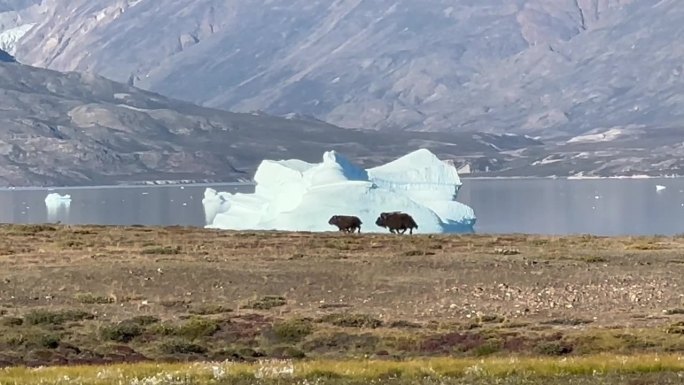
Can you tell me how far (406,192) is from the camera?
95688 millimetres

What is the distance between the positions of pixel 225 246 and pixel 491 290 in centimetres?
1866

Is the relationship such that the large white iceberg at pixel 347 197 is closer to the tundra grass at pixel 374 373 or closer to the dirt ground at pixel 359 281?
the dirt ground at pixel 359 281

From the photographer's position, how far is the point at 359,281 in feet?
129

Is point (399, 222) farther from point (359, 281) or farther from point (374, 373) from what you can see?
point (374, 373)

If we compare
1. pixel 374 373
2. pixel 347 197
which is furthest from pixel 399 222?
pixel 374 373

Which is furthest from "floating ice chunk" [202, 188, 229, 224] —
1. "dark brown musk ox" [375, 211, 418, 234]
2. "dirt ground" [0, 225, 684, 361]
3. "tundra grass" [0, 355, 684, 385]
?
"tundra grass" [0, 355, 684, 385]

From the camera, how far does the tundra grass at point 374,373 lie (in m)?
19.0

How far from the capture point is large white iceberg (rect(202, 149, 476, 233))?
83938 mm

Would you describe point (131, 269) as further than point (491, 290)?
Yes

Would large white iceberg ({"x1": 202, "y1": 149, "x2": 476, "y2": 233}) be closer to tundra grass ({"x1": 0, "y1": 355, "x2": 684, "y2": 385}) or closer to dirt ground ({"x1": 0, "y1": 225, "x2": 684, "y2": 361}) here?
dirt ground ({"x1": 0, "y1": 225, "x2": 684, "y2": 361})

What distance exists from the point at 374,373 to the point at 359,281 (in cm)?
1933

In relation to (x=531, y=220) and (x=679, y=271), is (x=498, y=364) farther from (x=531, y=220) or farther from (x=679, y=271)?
(x=531, y=220)

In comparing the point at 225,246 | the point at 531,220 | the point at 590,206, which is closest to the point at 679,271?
the point at 225,246

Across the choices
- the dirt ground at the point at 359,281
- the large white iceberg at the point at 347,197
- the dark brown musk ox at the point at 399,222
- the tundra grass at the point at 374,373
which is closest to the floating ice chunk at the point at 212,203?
the large white iceberg at the point at 347,197
